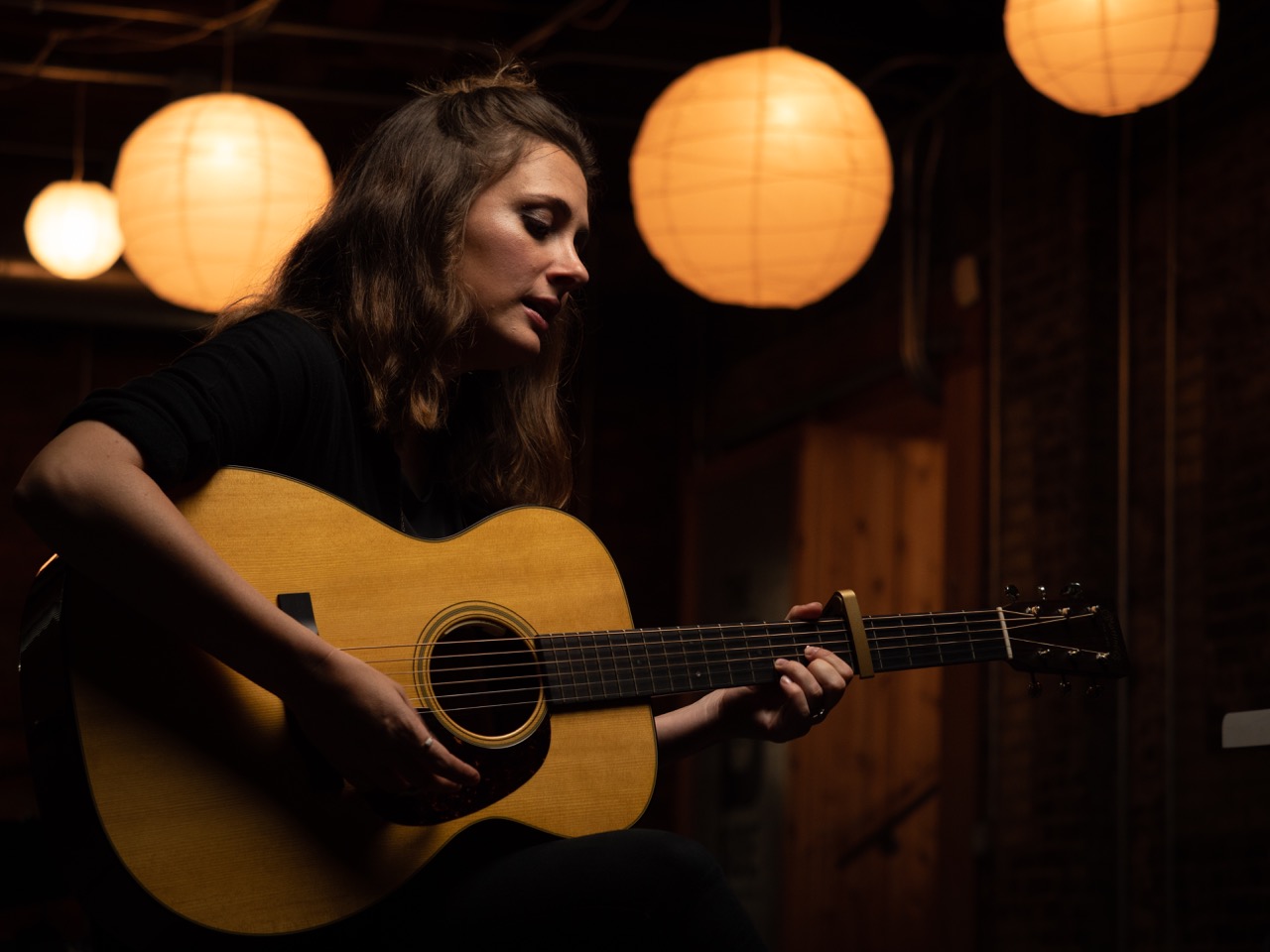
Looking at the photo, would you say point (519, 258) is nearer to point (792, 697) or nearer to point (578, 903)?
point (792, 697)

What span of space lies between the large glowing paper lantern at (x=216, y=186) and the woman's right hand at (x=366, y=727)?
239 cm

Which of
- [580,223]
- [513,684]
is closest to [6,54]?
[580,223]

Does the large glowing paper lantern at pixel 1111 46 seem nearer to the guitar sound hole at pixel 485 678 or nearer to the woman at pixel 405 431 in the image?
the woman at pixel 405 431

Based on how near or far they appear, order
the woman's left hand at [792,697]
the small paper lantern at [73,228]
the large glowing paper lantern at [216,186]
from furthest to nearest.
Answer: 1. the small paper lantern at [73,228]
2. the large glowing paper lantern at [216,186]
3. the woman's left hand at [792,697]

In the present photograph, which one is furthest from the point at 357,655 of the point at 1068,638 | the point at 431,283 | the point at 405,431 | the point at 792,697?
the point at 1068,638

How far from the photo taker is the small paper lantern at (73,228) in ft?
17.7

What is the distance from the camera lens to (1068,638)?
2139mm

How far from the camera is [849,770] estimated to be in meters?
6.00

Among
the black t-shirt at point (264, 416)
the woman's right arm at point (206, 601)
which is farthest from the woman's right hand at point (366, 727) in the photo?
the black t-shirt at point (264, 416)

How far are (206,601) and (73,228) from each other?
4.36 meters

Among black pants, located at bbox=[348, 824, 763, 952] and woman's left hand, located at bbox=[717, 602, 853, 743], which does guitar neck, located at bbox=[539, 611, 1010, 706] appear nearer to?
woman's left hand, located at bbox=[717, 602, 853, 743]

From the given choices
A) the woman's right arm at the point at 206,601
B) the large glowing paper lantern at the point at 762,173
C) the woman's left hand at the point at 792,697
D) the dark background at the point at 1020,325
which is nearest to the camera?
the woman's right arm at the point at 206,601

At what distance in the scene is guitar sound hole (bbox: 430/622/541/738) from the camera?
5.59 feet

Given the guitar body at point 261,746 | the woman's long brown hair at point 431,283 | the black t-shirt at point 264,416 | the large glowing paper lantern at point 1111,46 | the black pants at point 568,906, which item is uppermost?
the large glowing paper lantern at point 1111,46
